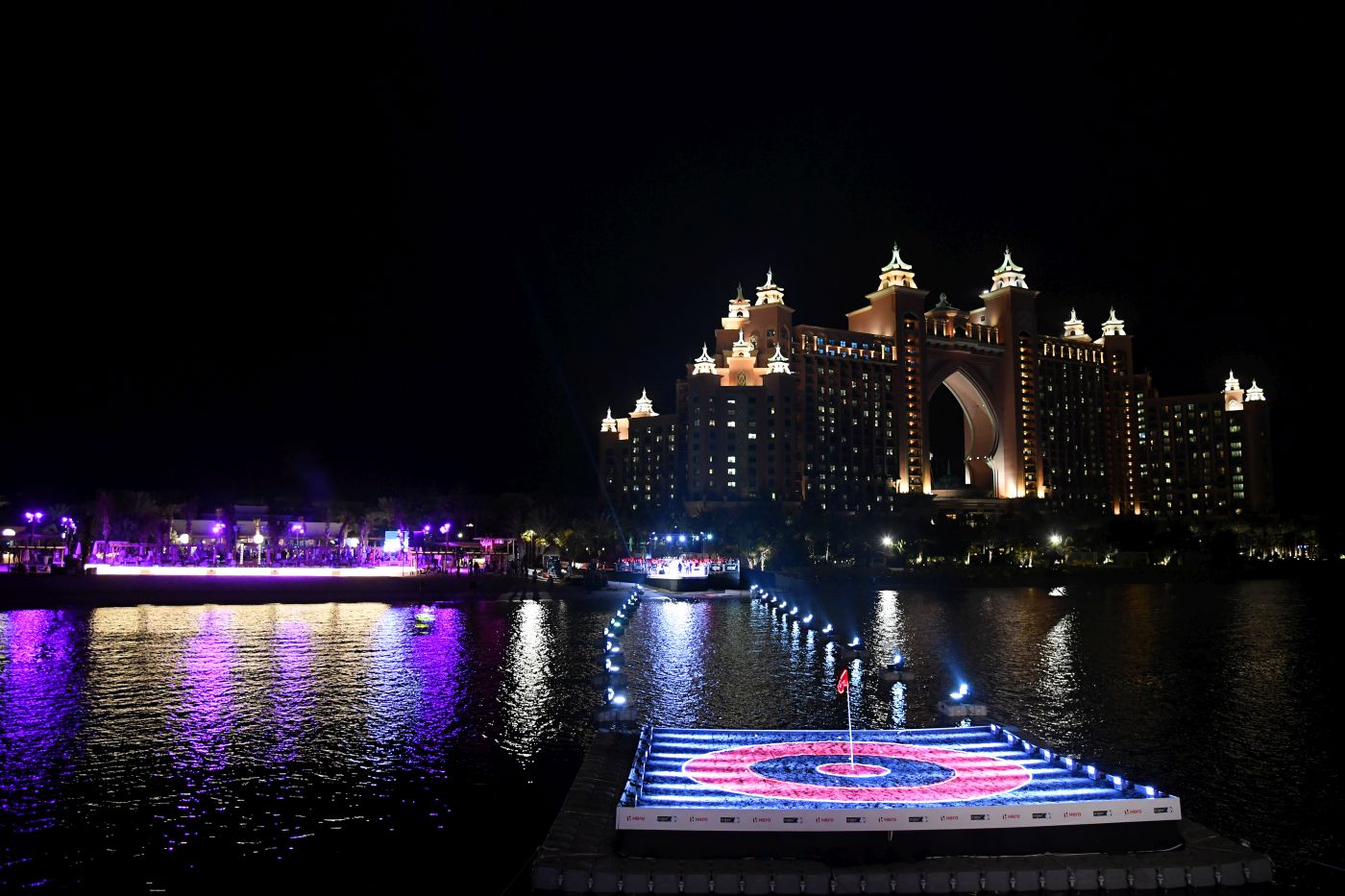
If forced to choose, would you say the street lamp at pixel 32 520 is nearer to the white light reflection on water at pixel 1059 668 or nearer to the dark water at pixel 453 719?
the dark water at pixel 453 719

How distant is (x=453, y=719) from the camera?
2972cm

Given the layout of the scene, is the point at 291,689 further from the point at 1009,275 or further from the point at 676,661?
the point at 1009,275

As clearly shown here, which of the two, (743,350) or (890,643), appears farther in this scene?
(743,350)

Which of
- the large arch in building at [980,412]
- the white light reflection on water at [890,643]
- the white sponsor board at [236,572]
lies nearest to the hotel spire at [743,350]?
the large arch in building at [980,412]

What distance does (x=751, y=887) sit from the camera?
15055 millimetres

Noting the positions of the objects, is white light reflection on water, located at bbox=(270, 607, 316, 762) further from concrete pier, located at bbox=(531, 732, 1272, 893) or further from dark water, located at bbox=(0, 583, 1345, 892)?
concrete pier, located at bbox=(531, 732, 1272, 893)

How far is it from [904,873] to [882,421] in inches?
6671

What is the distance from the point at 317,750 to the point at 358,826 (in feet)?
21.5

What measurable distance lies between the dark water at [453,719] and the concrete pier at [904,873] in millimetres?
1769

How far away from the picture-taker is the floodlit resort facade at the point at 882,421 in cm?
16712

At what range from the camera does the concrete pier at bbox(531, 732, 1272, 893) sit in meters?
15.1

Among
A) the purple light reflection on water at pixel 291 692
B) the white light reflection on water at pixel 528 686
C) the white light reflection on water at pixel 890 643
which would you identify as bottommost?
the white light reflection on water at pixel 890 643

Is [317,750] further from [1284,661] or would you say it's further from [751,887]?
[1284,661]

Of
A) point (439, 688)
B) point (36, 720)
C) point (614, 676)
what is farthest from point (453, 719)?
point (36, 720)
